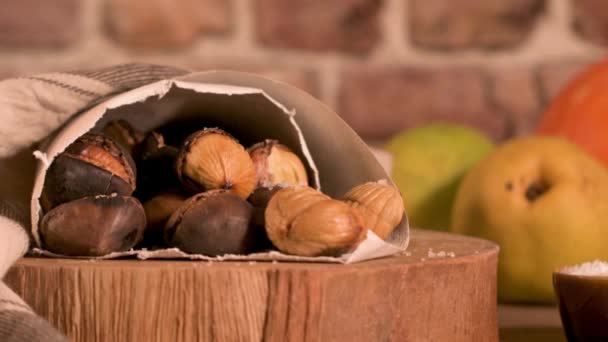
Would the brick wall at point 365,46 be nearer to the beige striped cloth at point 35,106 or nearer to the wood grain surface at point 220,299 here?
the beige striped cloth at point 35,106

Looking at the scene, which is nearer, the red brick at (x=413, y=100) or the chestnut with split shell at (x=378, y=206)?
Result: the chestnut with split shell at (x=378, y=206)

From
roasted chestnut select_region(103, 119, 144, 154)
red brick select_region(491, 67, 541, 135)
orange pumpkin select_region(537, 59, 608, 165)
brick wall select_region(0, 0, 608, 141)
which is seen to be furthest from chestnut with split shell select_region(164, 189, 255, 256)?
red brick select_region(491, 67, 541, 135)

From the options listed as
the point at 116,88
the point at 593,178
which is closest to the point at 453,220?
the point at 593,178

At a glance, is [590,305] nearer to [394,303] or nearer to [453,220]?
[394,303]

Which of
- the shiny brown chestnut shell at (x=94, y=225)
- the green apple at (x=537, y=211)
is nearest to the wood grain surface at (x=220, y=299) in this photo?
the shiny brown chestnut shell at (x=94, y=225)

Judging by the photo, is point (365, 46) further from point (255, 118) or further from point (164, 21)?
point (255, 118)
